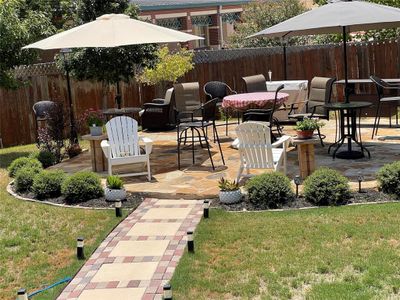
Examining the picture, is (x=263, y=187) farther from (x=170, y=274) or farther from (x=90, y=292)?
(x=90, y=292)

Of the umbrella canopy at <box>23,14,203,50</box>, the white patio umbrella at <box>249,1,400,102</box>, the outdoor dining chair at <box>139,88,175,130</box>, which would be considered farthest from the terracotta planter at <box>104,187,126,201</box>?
the outdoor dining chair at <box>139,88,175,130</box>

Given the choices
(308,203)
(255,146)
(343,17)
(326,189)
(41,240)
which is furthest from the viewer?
(343,17)

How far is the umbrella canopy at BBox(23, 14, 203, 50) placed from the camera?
8320 millimetres

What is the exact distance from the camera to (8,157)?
11.9 metres

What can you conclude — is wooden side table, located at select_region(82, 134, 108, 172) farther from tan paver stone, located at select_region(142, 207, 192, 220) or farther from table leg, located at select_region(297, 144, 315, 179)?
table leg, located at select_region(297, 144, 315, 179)

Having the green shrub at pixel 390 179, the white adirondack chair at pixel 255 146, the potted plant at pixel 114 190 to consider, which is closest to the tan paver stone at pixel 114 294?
the potted plant at pixel 114 190

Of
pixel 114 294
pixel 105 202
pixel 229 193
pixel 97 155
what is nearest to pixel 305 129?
pixel 229 193

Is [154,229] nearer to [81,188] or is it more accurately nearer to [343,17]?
[81,188]

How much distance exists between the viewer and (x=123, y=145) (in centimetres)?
849

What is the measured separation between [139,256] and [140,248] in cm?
21

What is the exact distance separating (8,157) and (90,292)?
771cm

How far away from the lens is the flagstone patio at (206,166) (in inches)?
305

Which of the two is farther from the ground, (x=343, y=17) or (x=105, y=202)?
(x=343, y=17)

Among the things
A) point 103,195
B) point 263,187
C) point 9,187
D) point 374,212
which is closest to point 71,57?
point 9,187
